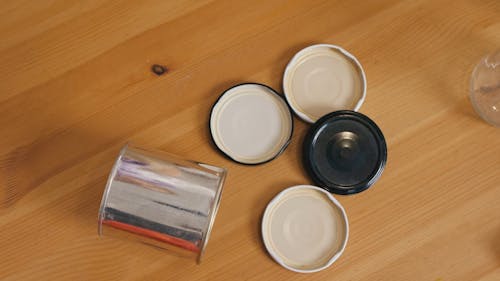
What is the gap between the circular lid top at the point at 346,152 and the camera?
813 mm

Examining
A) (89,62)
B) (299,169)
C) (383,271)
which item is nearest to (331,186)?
(299,169)

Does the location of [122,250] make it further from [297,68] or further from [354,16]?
[354,16]

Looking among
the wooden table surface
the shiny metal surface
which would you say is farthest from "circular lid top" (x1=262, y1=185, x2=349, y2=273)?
the shiny metal surface

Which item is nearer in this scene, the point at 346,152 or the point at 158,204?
the point at 158,204

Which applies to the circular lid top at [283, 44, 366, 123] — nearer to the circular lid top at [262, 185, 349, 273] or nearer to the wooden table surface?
the wooden table surface

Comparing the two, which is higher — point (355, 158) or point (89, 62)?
point (89, 62)

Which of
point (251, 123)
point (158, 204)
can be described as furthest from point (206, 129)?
point (158, 204)

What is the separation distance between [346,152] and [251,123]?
6.3 inches

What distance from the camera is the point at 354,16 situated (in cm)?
87

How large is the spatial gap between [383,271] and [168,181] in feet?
1.22

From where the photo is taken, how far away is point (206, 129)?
0.84 m

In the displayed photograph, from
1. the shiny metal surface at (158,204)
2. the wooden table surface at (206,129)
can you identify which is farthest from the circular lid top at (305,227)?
the shiny metal surface at (158,204)

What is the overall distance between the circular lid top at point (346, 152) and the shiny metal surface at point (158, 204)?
0.18 meters

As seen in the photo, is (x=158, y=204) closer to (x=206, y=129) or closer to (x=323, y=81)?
(x=206, y=129)
